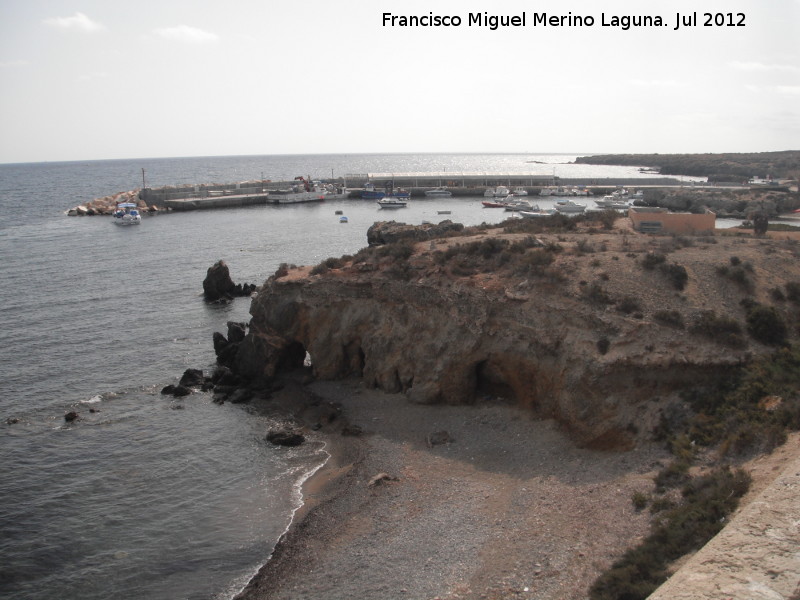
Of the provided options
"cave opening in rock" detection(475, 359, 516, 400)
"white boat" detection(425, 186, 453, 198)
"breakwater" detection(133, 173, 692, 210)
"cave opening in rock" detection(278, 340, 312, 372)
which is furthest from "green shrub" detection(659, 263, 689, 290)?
"white boat" detection(425, 186, 453, 198)

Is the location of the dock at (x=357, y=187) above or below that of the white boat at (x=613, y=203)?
above

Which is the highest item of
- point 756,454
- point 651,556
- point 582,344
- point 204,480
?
point 582,344

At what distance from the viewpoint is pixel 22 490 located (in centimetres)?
2356

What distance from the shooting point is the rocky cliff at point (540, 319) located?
75.5 ft

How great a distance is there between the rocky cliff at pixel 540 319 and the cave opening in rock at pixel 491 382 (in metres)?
0.06

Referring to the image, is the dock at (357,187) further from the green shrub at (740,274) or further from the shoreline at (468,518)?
the green shrub at (740,274)

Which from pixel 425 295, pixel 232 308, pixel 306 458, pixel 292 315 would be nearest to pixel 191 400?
pixel 292 315

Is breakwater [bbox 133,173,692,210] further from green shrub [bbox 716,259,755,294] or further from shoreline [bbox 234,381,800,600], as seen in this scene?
green shrub [bbox 716,259,755,294]

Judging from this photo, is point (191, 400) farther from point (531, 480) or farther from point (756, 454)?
point (756, 454)

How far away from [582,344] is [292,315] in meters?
16.7

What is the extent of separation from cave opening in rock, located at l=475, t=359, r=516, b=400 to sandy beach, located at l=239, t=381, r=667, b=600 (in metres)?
0.87

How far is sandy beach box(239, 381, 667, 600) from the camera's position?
16719mm

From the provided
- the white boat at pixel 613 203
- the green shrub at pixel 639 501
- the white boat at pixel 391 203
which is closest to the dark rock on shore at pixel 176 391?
the green shrub at pixel 639 501

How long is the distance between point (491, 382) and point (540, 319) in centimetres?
401
